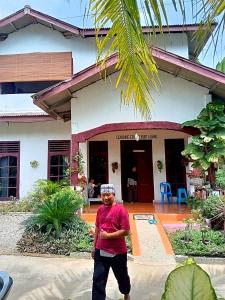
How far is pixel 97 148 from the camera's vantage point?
1338 cm

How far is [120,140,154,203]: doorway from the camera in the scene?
1329 cm

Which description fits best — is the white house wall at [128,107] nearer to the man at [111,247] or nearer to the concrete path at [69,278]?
the concrete path at [69,278]

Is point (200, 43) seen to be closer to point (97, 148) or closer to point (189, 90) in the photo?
point (189, 90)

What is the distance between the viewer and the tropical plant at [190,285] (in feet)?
3.08

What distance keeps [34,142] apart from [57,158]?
4.00 feet

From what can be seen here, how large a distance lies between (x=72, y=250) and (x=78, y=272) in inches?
48.2

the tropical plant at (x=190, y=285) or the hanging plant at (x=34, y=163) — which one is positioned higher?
the hanging plant at (x=34, y=163)

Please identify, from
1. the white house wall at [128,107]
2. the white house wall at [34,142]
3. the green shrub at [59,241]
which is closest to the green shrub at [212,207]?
the white house wall at [128,107]

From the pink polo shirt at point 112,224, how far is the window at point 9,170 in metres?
10.3

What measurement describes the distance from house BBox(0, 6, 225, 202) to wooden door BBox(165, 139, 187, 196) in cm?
4

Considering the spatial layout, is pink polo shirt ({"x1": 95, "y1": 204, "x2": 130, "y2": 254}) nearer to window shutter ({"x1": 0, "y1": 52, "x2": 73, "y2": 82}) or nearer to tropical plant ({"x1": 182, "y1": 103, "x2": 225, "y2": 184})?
tropical plant ({"x1": 182, "y1": 103, "x2": 225, "y2": 184})

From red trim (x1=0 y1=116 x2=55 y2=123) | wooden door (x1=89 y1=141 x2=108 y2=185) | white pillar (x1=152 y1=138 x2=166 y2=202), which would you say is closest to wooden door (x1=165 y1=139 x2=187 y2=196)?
white pillar (x1=152 y1=138 x2=166 y2=202)

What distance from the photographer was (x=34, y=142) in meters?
13.8

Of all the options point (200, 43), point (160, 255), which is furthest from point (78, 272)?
point (200, 43)
